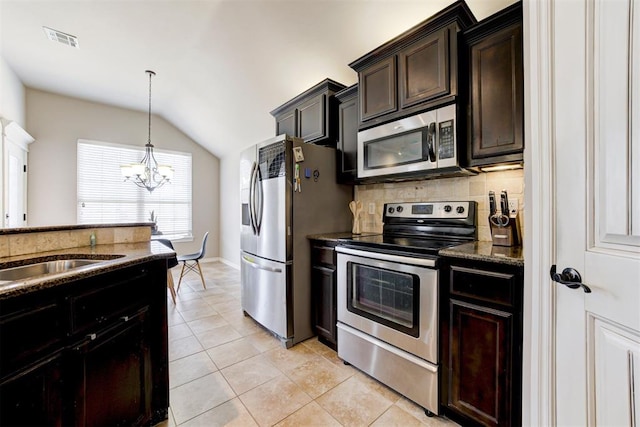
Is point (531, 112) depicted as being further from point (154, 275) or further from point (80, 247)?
point (80, 247)

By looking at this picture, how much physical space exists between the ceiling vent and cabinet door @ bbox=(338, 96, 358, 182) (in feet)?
10.5

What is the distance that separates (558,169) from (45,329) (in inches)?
77.8

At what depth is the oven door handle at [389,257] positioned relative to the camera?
1.53m

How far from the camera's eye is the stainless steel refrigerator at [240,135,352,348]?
7.77ft

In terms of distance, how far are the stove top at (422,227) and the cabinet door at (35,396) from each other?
1.64m

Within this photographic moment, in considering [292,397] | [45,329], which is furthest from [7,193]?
[292,397]

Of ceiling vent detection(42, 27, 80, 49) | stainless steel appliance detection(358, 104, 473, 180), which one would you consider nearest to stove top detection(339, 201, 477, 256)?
stainless steel appliance detection(358, 104, 473, 180)

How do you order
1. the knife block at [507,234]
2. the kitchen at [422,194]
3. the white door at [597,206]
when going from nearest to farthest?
the white door at [597,206]
the kitchen at [422,194]
the knife block at [507,234]

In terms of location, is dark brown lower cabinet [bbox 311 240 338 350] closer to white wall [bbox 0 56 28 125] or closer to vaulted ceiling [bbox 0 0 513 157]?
vaulted ceiling [bbox 0 0 513 157]

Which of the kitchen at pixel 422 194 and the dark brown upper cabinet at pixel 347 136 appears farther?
the dark brown upper cabinet at pixel 347 136

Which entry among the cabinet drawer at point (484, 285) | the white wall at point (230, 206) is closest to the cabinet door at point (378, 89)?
the cabinet drawer at point (484, 285)

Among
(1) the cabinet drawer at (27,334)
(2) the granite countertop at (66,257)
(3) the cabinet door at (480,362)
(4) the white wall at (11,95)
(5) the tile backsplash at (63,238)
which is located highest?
(4) the white wall at (11,95)

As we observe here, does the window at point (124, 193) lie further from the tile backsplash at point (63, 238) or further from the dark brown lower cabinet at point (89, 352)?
the dark brown lower cabinet at point (89, 352)

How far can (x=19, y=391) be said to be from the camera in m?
0.90
